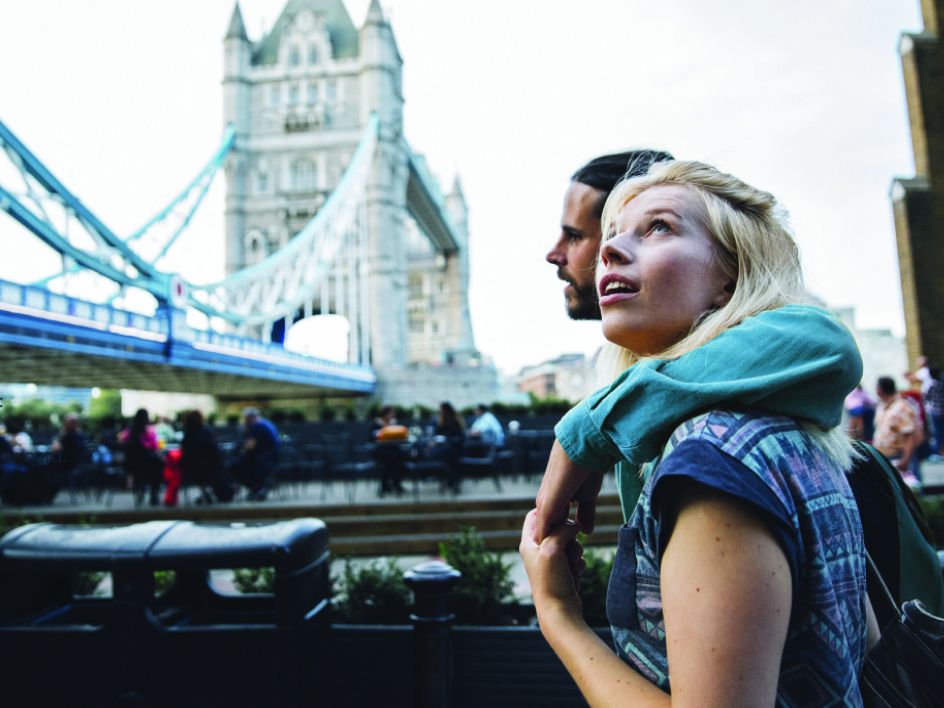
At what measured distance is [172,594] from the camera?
2.95 metres

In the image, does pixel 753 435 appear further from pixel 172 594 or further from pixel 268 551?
pixel 172 594

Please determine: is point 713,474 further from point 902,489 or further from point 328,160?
point 328,160

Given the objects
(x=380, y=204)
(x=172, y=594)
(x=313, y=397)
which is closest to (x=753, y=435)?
(x=172, y=594)

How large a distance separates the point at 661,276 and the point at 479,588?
8.36ft

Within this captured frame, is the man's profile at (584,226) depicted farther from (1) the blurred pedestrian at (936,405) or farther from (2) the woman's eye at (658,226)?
(1) the blurred pedestrian at (936,405)

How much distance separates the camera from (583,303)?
1.44 metres

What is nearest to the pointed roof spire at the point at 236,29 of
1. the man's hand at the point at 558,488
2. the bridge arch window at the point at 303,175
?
the bridge arch window at the point at 303,175

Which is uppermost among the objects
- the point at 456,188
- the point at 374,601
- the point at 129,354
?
the point at 456,188

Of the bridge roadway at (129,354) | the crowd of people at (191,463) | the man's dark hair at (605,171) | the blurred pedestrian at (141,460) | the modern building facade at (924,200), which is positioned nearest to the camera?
the man's dark hair at (605,171)

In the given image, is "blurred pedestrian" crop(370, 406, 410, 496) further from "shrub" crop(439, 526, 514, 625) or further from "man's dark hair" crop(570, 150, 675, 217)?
"man's dark hair" crop(570, 150, 675, 217)

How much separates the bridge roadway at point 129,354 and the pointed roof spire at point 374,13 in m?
22.7

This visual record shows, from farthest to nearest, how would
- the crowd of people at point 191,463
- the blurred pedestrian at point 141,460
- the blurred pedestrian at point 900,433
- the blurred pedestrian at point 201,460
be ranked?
1. the blurred pedestrian at point 141,460
2. the crowd of people at point 191,463
3. the blurred pedestrian at point 201,460
4. the blurred pedestrian at point 900,433

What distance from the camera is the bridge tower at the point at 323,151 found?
3753 cm

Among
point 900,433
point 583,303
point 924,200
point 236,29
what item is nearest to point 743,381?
point 583,303
